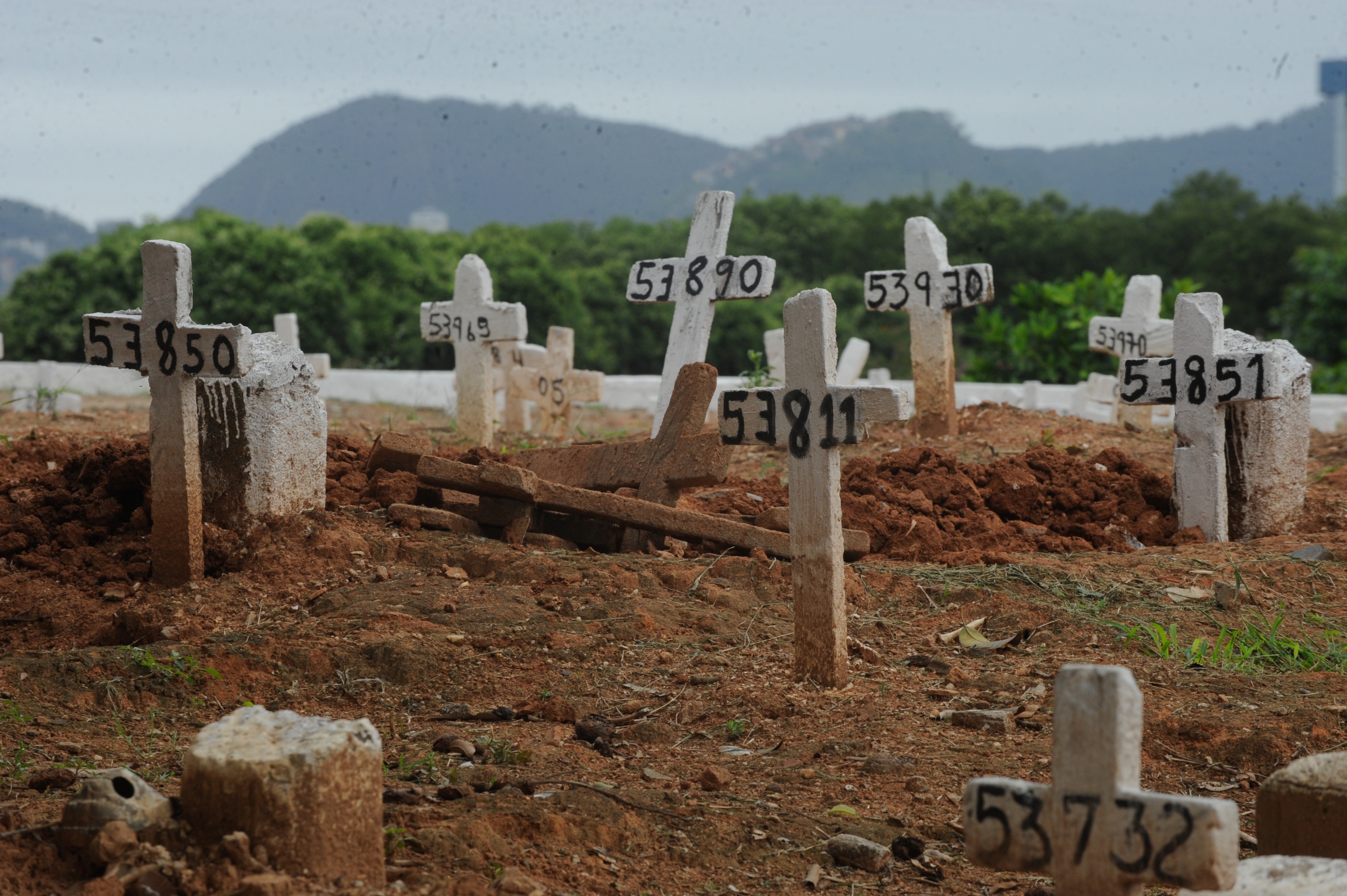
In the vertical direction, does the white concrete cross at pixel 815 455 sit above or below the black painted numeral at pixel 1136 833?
above

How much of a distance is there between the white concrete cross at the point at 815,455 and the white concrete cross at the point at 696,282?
4.30 meters

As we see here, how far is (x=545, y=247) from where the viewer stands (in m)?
38.1

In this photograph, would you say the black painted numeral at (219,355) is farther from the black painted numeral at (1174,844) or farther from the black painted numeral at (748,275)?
the black painted numeral at (1174,844)

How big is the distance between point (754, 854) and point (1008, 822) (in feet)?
3.47

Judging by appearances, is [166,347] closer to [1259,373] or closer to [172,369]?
[172,369]

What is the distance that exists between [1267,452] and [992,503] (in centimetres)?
163

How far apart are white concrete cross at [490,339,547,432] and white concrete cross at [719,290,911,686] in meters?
8.05

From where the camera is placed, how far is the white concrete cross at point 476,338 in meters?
11.0

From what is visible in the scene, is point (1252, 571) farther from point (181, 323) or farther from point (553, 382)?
point (553, 382)

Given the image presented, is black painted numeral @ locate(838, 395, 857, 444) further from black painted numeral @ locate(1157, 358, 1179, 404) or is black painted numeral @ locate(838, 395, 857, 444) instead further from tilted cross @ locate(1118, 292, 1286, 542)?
black painted numeral @ locate(1157, 358, 1179, 404)

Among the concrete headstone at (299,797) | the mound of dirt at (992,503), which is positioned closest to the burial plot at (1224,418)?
the mound of dirt at (992,503)

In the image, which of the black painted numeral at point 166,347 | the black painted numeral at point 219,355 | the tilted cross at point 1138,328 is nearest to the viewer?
the black painted numeral at point 219,355

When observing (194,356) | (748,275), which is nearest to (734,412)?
(194,356)

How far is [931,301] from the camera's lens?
10.6m
